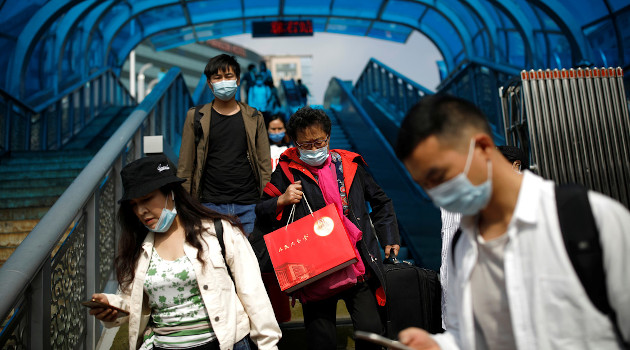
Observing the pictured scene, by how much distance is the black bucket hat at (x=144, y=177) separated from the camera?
2285mm

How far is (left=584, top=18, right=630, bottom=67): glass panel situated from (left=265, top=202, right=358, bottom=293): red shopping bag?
30.2 feet

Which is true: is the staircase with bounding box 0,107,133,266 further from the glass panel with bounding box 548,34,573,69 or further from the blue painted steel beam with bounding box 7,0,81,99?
the glass panel with bounding box 548,34,573,69

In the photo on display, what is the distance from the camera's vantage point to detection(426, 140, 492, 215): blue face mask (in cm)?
138

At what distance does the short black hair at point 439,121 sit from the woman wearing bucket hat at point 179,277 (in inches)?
49.2

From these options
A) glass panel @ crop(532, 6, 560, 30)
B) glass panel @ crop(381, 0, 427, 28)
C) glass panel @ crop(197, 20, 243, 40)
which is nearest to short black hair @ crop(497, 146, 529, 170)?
glass panel @ crop(532, 6, 560, 30)

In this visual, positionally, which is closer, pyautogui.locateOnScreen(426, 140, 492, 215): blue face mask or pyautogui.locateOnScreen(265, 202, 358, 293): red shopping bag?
pyautogui.locateOnScreen(426, 140, 492, 215): blue face mask

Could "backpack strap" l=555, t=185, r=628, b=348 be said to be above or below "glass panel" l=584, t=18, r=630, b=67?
below

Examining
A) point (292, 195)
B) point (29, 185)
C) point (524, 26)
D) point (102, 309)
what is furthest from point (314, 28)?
point (102, 309)

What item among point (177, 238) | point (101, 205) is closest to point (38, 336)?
point (177, 238)

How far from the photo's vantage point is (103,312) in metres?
2.14

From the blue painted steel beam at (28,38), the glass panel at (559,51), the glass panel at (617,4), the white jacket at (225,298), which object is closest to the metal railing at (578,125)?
the white jacket at (225,298)

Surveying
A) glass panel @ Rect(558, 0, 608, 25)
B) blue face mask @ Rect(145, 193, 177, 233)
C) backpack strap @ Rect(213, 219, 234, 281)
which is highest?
glass panel @ Rect(558, 0, 608, 25)

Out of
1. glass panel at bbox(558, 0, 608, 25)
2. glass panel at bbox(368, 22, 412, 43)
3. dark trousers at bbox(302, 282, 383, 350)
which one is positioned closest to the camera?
dark trousers at bbox(302, 282, 383, 350)

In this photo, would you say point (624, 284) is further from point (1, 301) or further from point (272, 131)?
point (272, 131)
